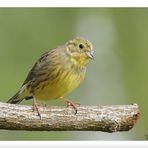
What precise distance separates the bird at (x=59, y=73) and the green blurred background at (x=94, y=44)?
14 cm

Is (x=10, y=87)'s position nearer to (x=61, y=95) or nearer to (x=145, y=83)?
(x=61, y=95)

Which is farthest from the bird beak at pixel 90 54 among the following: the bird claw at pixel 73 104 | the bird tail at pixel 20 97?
the bird tail at pixel 20 97

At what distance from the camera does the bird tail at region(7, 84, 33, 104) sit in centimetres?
320

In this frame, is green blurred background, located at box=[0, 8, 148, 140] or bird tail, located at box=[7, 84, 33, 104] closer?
bird tail, located at box=[7, 84, 33, 104]

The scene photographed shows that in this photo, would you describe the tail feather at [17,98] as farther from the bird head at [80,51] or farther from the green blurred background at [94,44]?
the bird head at [80,51]

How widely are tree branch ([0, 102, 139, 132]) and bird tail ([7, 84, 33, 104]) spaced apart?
21 cm

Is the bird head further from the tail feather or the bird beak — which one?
the tail feather

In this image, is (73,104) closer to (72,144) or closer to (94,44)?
(72,144)

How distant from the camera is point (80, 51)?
3.12 metres

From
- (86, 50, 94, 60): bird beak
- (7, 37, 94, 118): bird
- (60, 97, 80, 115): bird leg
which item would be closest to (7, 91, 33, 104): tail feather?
(7, 37, 94, 118): bird

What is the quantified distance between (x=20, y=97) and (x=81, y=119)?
12.7 inches
